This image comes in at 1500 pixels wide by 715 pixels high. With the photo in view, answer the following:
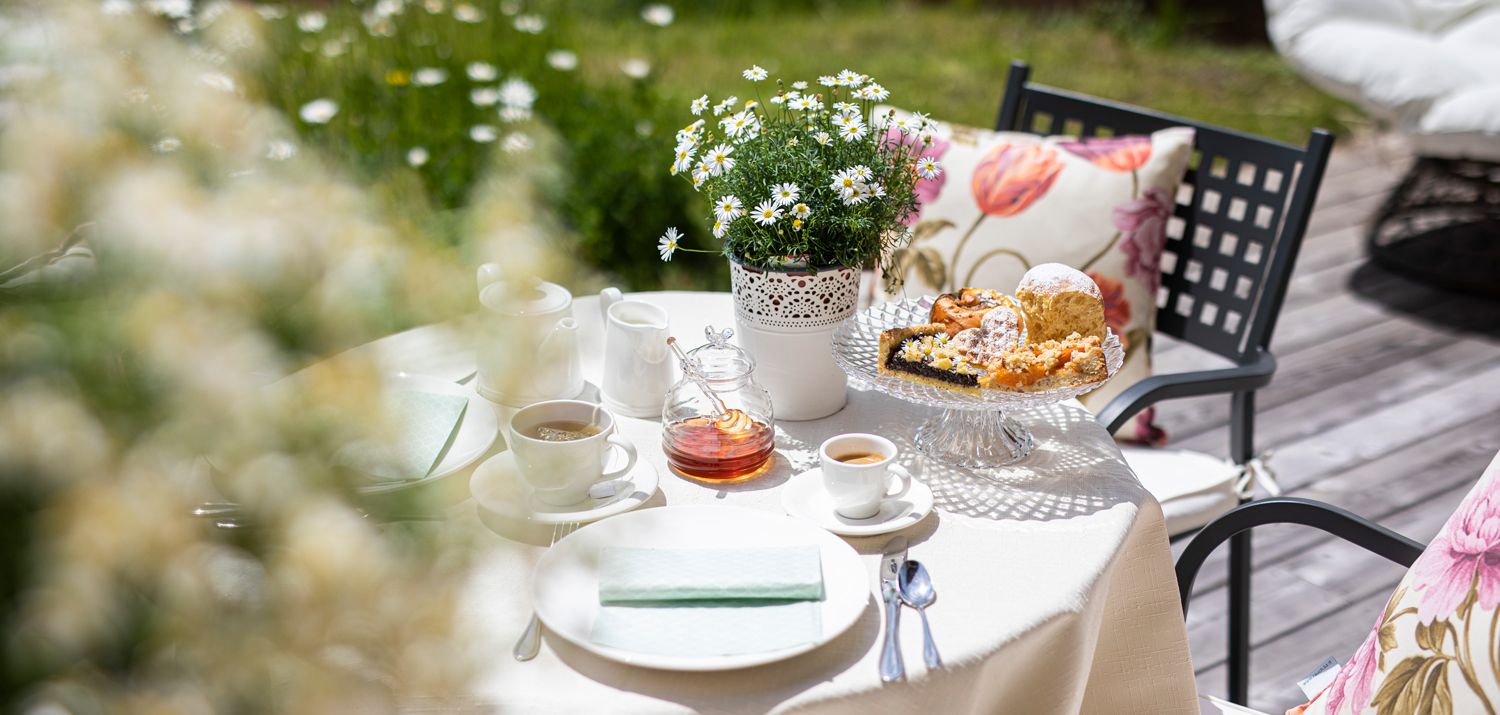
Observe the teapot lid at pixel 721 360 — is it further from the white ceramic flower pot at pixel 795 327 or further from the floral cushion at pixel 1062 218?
the floral cushion at pixel 1062 218

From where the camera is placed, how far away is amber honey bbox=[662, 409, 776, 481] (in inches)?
52.2

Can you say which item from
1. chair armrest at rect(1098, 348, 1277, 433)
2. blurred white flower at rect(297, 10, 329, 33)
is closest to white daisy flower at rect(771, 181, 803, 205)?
chair armrest at rect(1098, 348, 1277, 433)

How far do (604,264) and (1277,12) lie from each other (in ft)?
7.65

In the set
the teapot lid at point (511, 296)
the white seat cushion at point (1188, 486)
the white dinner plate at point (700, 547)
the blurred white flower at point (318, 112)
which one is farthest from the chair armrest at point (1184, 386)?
the blurred white flower at point (318, 112)

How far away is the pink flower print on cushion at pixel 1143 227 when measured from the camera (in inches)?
78.0

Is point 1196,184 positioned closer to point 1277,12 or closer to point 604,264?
point 604,264

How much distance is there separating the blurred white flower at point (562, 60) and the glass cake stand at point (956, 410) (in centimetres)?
227

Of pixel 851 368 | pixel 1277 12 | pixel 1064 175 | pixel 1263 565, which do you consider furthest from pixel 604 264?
pixel 1277 12

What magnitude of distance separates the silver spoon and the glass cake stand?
0.24 meters

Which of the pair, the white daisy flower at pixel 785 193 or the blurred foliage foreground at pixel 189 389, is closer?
the blurred foliage foreground at pixel 189 389

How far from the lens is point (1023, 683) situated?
44.1 inches

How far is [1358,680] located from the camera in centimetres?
118

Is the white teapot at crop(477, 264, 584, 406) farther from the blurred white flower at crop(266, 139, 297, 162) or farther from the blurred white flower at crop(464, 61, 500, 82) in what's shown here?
the blurred white flower at crop(464, 61, 500, 82)

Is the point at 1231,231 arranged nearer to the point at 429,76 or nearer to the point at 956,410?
the point at 956,410
